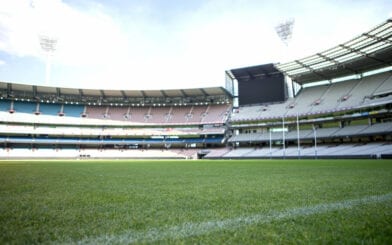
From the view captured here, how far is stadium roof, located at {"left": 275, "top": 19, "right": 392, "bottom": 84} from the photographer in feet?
106

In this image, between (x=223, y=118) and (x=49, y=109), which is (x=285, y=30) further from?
(x=49, y=109)

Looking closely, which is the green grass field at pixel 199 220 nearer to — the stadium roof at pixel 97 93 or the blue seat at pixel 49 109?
the stadium roof at pixel 97 93

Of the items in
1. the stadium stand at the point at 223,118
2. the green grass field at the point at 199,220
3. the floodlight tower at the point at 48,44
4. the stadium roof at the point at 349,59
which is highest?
the floodlight tower at the point at 48,44

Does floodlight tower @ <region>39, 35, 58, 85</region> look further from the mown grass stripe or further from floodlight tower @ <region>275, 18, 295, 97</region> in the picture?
the mown grass stripe

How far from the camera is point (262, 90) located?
5400 centimetres

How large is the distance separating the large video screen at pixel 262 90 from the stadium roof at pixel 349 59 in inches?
134

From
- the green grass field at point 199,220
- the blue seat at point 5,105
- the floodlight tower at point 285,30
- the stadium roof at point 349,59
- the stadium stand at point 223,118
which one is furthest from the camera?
the blue seat at point 5,105

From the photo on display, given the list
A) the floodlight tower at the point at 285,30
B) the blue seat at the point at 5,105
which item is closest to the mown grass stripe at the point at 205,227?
the floodlight tower at the point at 285,30

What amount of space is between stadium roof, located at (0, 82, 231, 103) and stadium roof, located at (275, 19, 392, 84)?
17.0m

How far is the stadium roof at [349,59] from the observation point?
32.4 meters

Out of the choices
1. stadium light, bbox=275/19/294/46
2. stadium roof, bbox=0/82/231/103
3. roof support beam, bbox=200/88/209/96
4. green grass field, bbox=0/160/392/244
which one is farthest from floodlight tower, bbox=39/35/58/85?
green grass field, bbox=0/160/392/244

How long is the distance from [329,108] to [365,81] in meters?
7.56

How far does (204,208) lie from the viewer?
313 cm

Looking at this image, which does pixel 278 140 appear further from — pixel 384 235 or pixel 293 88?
pixel 384 235
